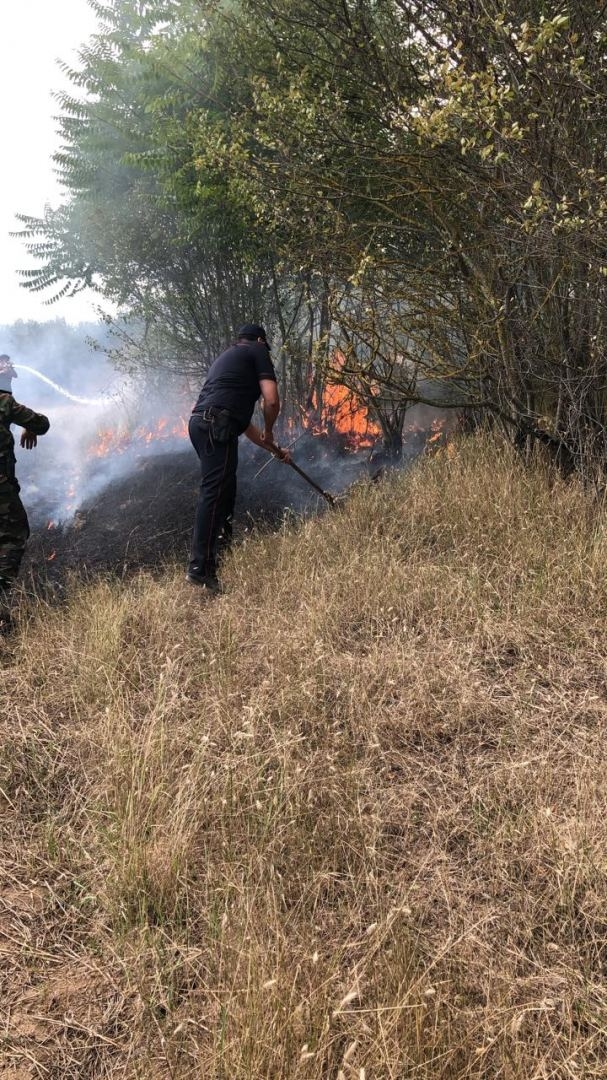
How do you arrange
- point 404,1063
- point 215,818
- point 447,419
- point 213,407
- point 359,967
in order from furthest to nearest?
point 447,419, point 213,407, point 215,818, point 359,967, point 404,1063

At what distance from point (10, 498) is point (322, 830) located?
12.1 feet

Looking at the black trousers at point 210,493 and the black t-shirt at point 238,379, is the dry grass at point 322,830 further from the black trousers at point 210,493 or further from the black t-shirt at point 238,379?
the black t-shirt at point 238,379

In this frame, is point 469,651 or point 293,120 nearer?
point 469,651

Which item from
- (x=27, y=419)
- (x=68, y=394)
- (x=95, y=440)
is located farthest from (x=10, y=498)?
(x=68, y=394)

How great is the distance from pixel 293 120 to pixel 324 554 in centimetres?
319

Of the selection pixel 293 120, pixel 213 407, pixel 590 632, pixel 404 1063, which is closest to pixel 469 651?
pixel 590 632

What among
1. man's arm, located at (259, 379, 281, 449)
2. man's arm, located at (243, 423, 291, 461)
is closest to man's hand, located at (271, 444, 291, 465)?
man's arm, located at (243, 423, 291, 461)

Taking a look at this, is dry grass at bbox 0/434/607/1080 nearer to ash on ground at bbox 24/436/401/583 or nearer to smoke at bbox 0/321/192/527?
ash on ground at bbox 24/436/401/583

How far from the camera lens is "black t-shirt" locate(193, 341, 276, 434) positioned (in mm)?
5066

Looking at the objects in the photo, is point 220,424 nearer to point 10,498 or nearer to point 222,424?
point 222,424

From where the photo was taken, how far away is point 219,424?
5.00 meters

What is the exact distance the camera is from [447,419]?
24.8 ft

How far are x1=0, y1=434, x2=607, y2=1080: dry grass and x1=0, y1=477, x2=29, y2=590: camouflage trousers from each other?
92cm

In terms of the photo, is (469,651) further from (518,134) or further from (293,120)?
(293,120)
